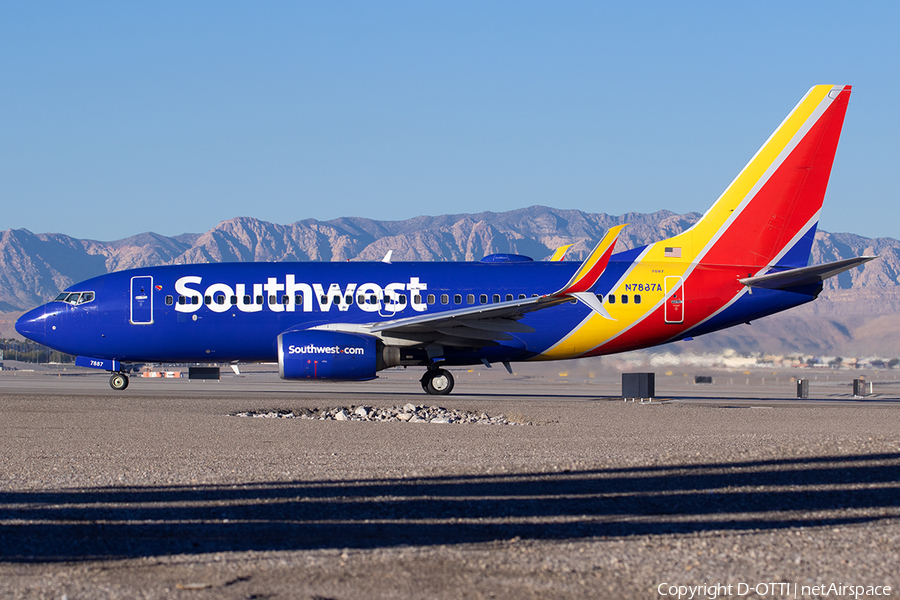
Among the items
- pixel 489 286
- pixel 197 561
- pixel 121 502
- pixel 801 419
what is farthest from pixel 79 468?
pixel 489 286

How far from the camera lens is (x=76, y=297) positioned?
28906 mm

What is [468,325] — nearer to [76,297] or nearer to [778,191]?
[778,191]

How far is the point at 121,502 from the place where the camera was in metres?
8.63

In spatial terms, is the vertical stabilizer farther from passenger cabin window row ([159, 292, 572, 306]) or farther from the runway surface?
the runway surface

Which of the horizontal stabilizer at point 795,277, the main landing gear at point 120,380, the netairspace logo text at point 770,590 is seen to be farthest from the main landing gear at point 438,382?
the netairspace logo text at point 770,590

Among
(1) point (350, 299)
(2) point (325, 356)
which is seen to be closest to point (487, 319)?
(1) point (350, 299)

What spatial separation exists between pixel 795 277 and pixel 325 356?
14.5 m

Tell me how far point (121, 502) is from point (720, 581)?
563 centimetres

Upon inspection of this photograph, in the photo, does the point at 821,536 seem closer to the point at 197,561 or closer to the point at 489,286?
the point at 197,561

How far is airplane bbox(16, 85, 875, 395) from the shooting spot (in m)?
27.9

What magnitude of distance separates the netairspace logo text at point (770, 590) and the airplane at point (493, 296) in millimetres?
20845

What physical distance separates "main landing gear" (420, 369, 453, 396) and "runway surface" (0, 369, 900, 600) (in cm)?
1336

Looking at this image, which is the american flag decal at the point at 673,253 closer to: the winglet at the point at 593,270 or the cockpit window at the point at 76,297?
the winglet at the point at 593,270

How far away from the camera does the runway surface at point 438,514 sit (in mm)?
6086
